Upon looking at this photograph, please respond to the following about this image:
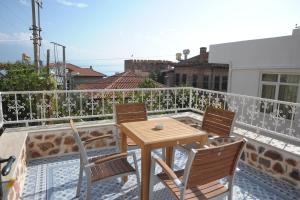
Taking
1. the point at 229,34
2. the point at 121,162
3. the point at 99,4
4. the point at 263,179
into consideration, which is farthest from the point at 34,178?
the point at 229,34

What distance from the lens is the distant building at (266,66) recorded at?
24.9ft

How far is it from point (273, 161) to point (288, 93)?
19.5ft

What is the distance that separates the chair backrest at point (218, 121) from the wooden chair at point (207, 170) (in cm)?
A: 121

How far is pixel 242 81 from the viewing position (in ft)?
30.7

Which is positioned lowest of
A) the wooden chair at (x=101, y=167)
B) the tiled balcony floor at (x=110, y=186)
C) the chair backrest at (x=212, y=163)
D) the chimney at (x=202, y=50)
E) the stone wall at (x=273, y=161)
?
the tiled balcony floor at (x=110, y=186)

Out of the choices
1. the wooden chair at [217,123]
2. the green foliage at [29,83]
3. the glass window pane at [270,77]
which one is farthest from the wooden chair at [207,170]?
the glass window pane at [270,77]

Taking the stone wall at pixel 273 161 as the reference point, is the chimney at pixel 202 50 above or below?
above

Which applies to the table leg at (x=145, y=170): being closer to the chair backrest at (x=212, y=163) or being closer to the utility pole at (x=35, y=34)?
the chair backrest at (x=212, y=163)

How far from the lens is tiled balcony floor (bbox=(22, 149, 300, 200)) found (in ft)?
8.84

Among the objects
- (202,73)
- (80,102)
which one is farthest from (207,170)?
(202,73)

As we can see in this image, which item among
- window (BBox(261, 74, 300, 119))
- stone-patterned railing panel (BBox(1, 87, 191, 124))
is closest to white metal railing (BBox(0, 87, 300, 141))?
stone-patterned railing panel (BBox(1, 87, 191, 124))

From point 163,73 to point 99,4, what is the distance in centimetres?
1749

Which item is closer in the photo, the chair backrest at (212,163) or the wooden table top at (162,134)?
the chair backrest at (212,163)

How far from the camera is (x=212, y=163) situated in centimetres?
175
